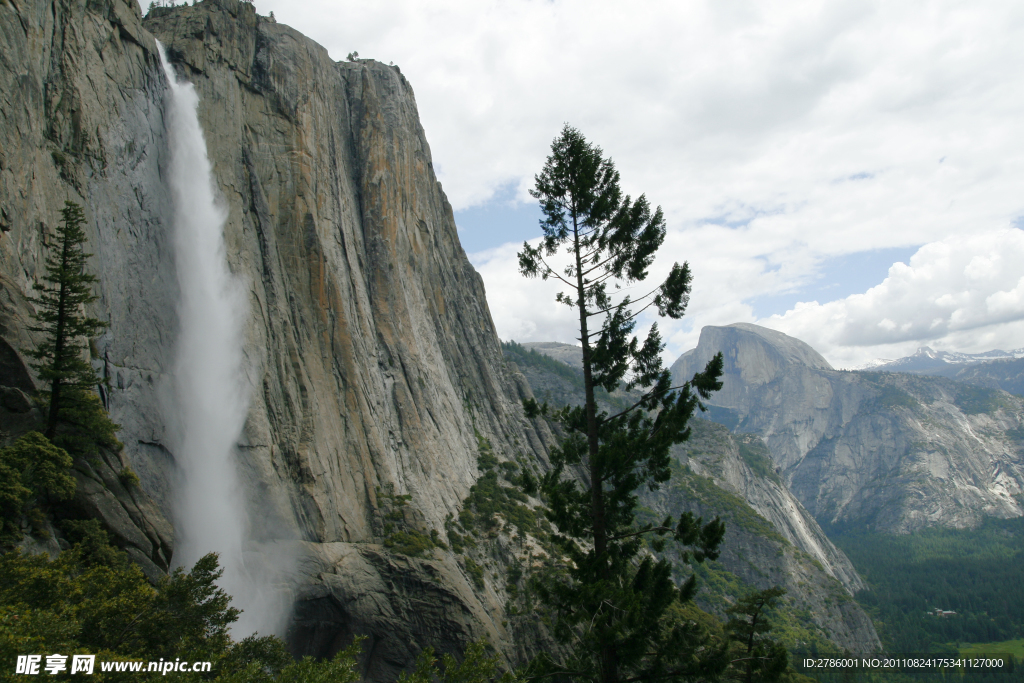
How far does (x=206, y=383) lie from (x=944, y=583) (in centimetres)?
17019

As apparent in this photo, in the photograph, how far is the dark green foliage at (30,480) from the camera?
1730 centimetres

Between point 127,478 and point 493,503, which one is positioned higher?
point 127,478

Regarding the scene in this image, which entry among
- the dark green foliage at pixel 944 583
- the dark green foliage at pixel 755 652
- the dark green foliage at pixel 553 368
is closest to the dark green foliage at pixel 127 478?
the dark green foliage at pixel 755 652

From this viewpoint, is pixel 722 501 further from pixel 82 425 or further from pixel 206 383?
pixel 82 425

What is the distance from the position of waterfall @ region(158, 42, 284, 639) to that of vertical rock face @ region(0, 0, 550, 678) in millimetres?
775

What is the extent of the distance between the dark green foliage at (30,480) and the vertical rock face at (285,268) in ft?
13.0

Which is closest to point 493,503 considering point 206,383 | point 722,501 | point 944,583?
point 206,383

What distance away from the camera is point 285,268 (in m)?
40.3

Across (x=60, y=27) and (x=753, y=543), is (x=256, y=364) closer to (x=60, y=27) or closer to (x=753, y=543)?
(x=60, y=27)

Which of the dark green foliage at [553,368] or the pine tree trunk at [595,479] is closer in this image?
the pine tree trunk at [595,479]

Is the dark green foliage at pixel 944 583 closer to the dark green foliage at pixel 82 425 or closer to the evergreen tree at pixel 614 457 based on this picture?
the evergreen tree at pixel 614 457

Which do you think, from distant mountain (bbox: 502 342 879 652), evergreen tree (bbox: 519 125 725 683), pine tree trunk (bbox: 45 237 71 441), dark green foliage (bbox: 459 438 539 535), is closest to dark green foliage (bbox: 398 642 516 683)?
evergreen tree (bbox: 519 125 725 683)

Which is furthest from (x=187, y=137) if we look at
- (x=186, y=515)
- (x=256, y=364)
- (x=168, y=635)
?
(x=168, y=635)

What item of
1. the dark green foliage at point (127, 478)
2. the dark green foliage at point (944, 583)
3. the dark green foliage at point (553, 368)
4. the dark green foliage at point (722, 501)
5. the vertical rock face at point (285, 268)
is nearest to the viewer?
the dark green foliage at point (127, 478)
